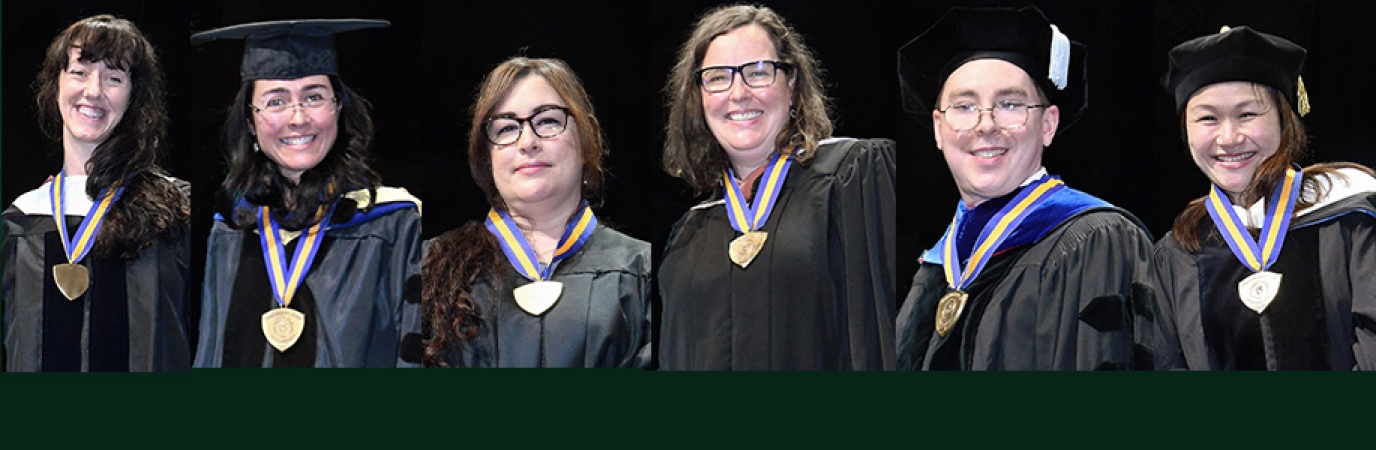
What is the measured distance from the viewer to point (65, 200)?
6578 millimetres

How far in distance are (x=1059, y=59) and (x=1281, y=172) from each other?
0.88 m

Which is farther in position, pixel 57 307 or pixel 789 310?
pixel 57 307

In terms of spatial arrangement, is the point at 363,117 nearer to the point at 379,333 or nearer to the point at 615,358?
the point at 379,333

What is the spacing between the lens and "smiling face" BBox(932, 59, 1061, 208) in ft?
19.3

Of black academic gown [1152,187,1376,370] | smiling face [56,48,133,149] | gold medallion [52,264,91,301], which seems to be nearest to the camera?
black academic gown [1152,187,1376,370]

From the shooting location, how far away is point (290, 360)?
629cm

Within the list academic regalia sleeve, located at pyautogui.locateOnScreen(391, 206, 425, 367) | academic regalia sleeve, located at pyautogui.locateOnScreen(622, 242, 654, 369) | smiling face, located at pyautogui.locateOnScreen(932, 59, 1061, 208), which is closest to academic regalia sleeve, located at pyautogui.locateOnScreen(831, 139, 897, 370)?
smiling face, located at pyautogui.locateOnScreen(932, 59, 1061, 208)

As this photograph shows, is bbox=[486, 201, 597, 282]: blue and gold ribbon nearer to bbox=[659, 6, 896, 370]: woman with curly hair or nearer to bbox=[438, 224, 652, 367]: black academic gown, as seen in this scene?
bbox=[438, 224, 652, 367]: black academic gown

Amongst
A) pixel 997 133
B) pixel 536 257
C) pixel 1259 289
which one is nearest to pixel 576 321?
pixel 536 257

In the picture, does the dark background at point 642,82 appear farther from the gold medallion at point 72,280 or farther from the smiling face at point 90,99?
the gold medallion at point 72,280

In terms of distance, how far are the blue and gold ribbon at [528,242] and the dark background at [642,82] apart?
0.10 metres

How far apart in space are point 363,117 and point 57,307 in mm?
1423

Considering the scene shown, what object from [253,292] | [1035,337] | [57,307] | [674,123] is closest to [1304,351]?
[1035,337]

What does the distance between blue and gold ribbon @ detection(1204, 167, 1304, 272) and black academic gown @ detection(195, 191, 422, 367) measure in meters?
3.02
